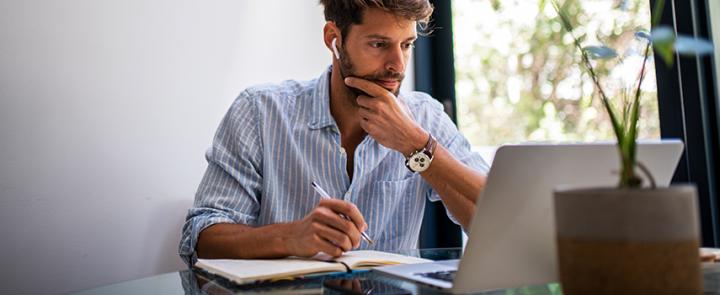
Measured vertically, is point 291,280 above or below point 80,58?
below

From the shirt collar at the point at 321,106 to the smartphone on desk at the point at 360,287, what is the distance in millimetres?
754

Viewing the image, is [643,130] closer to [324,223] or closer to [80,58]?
[324,223]

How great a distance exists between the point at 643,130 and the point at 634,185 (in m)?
1.42

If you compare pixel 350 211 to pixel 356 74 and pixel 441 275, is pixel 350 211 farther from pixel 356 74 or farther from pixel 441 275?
pixel 356 74

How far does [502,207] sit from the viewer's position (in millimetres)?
700

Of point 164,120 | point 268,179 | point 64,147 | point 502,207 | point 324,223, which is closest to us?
point 502,207

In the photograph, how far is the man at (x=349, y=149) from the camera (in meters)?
1.44

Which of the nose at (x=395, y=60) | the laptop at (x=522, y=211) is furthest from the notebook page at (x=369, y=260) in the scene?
the nose at (x=395, y=60)

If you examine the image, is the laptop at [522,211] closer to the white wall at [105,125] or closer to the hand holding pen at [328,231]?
the hand holding pen at [328,231]

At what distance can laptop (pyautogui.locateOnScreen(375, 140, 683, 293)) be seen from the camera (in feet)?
2.26

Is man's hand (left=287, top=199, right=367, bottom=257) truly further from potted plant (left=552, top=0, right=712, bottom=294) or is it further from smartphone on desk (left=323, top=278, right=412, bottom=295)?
potted plant (left=552, top=0, right=712, bottom=294)

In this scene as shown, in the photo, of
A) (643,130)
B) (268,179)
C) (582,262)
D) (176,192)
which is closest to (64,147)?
(176,192)

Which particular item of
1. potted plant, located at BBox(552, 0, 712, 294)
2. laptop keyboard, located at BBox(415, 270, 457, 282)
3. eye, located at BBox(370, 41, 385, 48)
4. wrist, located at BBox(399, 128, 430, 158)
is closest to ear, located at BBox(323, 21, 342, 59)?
eye, located at BBox(370, 41, 385, 48)

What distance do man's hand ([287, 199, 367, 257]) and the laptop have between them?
0.33 meters
